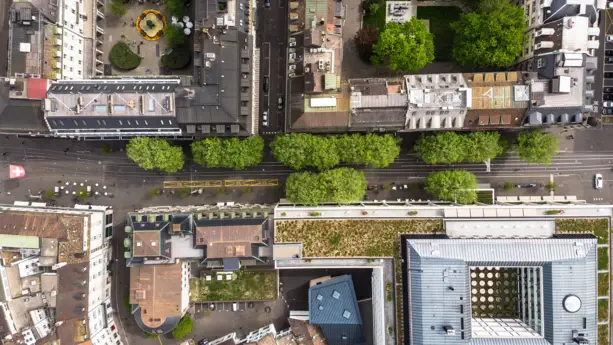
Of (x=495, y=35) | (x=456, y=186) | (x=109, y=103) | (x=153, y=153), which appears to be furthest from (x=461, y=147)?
(x=109, y=103)

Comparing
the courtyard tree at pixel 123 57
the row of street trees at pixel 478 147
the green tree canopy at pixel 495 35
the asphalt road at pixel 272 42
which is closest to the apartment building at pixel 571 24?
the green tree canopy at pixel 495 35

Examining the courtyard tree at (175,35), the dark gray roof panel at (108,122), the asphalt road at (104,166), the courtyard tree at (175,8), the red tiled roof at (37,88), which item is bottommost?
the asphalt road at (104,166)

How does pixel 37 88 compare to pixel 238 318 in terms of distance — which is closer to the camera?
pixel 37 88

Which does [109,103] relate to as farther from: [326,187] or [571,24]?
[571,24]

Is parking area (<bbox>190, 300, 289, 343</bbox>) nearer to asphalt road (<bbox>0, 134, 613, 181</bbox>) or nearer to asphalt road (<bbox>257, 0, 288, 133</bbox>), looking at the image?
asphalt road (<bbox>0, 134, 613, 181</bbox>)

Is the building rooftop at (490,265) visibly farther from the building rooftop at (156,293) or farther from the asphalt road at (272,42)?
the building rooftop at (156,293)

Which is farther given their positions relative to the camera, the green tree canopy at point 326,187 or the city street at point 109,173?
the city street at point 109,173
